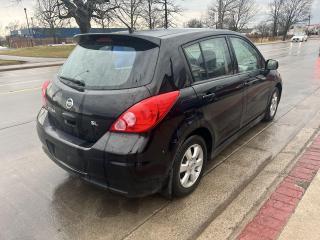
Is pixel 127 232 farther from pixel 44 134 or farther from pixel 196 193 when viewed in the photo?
pixel 44 134

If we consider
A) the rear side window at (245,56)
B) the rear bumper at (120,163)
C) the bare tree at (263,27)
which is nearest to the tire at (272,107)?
the rear side window at (245,56)

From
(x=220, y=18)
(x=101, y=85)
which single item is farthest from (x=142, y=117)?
(x=220, y=18)

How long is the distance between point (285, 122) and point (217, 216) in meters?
3.35

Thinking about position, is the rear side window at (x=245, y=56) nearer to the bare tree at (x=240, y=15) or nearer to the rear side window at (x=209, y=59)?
the rear side window at (x=209, y=59)

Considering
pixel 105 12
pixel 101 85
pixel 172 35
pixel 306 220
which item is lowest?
pixel 306 220

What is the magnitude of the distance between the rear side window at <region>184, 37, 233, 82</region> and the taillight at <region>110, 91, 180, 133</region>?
2.26ft

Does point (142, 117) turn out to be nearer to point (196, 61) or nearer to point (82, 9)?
point (196, 61)

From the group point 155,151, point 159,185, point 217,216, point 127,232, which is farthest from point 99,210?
point 217,216

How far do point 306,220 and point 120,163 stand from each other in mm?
1760

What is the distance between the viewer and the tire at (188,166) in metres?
3.01

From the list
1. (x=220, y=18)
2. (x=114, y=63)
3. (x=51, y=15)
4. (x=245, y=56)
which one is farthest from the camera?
(x=220, y=18)

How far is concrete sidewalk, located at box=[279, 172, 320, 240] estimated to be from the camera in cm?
262

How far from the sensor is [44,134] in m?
3.33

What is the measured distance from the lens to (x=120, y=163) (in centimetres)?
260
